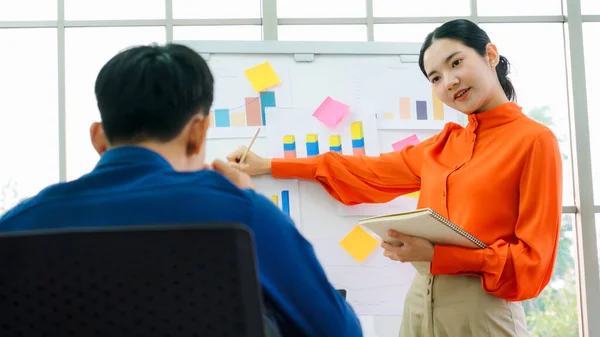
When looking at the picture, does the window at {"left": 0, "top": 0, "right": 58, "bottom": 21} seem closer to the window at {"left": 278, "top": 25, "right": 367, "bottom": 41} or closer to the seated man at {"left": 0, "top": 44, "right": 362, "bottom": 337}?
the window at {"left": 278, "top": 25, "right": 367, "bottom": 41}

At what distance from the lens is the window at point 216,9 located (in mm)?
2855

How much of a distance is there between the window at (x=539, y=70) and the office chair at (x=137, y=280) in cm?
251

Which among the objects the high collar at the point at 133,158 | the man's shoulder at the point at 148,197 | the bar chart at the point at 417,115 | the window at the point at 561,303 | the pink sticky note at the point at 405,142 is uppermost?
the bar chart at the point at 417,115

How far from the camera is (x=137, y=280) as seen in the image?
0.70m

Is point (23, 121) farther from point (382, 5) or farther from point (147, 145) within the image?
point (147, 145)

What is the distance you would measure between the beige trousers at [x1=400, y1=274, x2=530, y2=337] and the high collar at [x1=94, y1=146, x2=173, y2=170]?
3.83ft

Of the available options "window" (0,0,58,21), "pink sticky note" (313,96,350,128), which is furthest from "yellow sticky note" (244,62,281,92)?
"window" (0,0,58,21)

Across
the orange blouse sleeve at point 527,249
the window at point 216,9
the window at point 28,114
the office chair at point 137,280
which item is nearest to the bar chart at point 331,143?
the orange blouse sleeve at point 527,249

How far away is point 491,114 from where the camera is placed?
1.93 meters

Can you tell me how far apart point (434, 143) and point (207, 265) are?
1.51 m

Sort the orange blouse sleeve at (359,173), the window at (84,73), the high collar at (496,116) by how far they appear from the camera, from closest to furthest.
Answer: the high collar at (496,116)
the orange blouse sleeve at (359,173)
the window at (84,73)

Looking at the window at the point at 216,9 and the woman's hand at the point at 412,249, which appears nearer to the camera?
the woman's hand at the point at 412,249

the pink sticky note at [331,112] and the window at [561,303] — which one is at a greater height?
the pink sticky note at [331,112]

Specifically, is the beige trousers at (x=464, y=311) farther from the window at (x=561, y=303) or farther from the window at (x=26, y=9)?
the window at (x=26, y=9)
